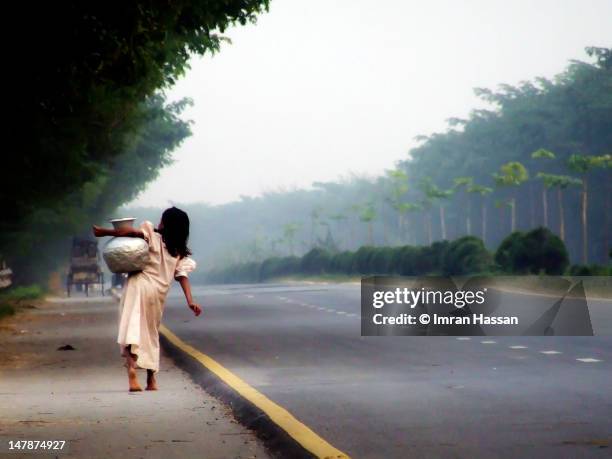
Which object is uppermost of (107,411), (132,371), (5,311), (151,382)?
(5,311)

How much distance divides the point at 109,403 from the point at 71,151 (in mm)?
21520

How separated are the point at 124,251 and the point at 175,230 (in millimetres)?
546

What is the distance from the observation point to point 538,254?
54.3 m

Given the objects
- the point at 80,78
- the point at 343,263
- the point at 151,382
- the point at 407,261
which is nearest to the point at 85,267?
the point at 407,261

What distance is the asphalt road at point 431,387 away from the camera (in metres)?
11.1

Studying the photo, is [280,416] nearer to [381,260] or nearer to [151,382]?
[151,382]

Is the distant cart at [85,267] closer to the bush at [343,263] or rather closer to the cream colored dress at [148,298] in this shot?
the bush at [343,263]

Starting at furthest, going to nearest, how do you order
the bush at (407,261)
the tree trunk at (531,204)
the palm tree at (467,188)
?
1. the palm tree at (467,188)
2. the tree trunk at (531,204)
3. the bush at (407,261)

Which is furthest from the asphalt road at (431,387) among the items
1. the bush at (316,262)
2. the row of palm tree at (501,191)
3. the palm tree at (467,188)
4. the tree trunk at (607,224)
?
the palm tree at (467,188)

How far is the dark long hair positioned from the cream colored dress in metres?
0.12

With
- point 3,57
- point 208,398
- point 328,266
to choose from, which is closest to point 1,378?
point 208,398

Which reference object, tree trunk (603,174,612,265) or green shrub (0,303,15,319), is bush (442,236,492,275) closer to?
green shrub (0,303,15,319)

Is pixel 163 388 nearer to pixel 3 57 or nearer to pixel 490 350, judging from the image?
pixel 490 350

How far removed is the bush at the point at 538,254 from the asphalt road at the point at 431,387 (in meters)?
24.3
